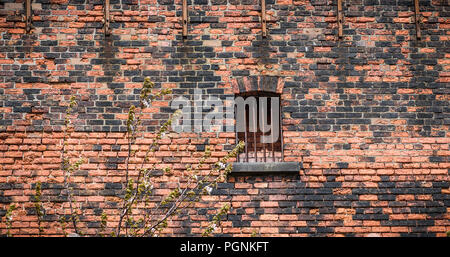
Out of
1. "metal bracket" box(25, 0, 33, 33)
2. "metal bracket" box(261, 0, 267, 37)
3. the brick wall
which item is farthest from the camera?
"metal bracket" box(261, 0, 267, 37)

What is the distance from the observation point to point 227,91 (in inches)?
248

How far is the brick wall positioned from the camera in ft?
19.8

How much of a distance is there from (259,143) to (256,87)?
811 millimetres

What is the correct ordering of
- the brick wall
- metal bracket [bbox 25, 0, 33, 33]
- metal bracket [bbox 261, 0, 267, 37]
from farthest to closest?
metal bracket [bbox 261, 0, 267, 37] → metal bracket [bbox 25, 0, 33, 33] → the brick wall

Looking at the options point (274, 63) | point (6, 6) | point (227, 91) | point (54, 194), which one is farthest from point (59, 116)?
point (274, 63)

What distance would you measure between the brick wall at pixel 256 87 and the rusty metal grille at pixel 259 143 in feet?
0.61

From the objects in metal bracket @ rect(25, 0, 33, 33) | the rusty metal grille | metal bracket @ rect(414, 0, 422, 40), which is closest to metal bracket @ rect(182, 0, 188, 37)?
the rusty metal grille

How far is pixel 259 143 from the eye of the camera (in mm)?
6395

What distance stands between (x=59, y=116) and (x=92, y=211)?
4.62 feet

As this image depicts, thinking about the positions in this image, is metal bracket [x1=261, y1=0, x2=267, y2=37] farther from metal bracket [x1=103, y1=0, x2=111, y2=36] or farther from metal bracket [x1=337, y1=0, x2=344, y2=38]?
metal bracket [x1=103, y1=0, x2=111, y2=36]

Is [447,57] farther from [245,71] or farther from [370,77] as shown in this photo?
[245,71]

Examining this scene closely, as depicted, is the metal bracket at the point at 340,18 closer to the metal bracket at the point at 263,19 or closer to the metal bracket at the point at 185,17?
the metal bracket at the point at 263,19

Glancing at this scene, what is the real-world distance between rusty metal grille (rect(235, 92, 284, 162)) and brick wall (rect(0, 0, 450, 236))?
18cm

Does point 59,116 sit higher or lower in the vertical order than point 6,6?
lower
